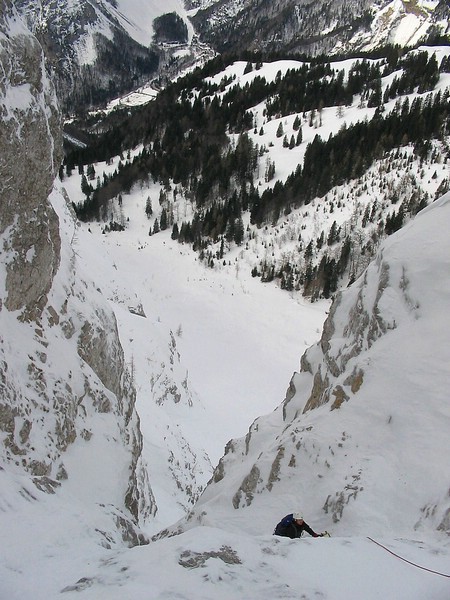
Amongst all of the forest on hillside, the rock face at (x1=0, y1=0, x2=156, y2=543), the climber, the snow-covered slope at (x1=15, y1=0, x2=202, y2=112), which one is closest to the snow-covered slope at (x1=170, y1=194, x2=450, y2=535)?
the climber

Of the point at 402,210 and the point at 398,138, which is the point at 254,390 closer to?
the point at 402,210

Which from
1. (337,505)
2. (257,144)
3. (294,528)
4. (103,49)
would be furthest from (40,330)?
(103,49)

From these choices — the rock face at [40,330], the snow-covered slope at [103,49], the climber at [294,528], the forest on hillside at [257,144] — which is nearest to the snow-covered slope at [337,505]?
the climber at [294,528]

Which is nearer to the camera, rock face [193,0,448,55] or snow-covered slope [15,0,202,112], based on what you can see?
rock face [193,0,448,55]

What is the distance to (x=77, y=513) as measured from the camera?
22.3 feet

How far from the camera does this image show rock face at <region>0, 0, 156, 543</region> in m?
7.75

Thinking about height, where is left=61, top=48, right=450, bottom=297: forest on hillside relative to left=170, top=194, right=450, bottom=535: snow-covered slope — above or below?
above

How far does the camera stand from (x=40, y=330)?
9039mm

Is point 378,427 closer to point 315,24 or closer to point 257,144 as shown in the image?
point 257,144

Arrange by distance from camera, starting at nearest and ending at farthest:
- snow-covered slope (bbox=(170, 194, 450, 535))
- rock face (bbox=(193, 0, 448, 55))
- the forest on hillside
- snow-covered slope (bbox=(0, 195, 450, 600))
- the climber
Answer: snow-covered slope (bbox=(0, 195, 450, 600)) → the climber → snow-covered slope (bbox=(170, 194, 450, 535)) → the forest on hillside → rock face (bbox=(193, 0, 448, 55))

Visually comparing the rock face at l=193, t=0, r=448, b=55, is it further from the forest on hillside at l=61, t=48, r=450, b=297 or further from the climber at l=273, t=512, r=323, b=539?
the climber at l=273, t=512, r=323, b=539

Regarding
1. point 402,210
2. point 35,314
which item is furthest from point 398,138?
point 35,314

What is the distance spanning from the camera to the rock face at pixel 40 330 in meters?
7.75

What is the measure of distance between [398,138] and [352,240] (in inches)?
801
